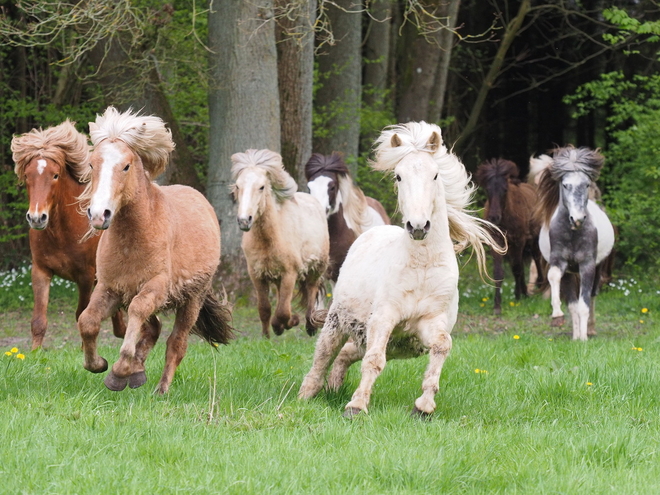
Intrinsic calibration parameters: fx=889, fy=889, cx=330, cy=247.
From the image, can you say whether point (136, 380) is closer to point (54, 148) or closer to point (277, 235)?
point (54, 148)

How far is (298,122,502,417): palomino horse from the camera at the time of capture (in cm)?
564

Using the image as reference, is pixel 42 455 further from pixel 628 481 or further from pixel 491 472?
pixel 628 481

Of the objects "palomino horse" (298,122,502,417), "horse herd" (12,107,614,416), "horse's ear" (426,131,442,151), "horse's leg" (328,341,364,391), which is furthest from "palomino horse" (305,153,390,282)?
"horse's ear" (426,131,442,151)

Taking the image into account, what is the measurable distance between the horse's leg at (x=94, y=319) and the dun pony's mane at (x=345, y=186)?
654cm

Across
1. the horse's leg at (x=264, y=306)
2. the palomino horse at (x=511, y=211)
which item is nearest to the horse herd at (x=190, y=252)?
the horse's leg at (x=264, y=306)

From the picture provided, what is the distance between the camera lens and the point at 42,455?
14.3 ft

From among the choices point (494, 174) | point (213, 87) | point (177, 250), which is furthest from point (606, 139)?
point (177, 250)

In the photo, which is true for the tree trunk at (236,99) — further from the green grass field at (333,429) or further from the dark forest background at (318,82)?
the green grass field at (333,429)

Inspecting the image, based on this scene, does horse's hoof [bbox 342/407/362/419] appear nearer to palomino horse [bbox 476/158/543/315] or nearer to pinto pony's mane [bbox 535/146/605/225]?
pinto pony's mane [bbox 535/146/605/225]

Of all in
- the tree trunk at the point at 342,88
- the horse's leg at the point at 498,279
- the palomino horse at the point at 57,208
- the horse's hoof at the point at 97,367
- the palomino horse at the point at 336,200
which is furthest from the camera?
the tree trunk at the point at 342,88

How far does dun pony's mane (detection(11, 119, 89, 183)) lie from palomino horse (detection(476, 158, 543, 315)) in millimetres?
7933

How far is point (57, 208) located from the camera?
859 cm

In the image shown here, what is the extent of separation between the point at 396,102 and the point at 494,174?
915cm

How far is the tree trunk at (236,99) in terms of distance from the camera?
13.2 metres
